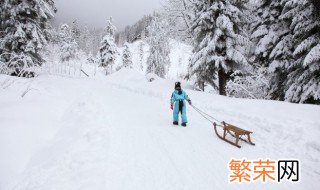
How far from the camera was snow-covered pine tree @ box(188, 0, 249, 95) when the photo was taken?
17281 mm

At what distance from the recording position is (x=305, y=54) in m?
14.2

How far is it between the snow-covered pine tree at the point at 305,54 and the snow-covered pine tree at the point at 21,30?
17.8m

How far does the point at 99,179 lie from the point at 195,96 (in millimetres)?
11274

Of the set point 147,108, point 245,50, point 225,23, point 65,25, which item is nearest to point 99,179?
point 147,108

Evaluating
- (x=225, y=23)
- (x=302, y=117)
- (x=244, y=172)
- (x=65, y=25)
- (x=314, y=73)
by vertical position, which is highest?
(x=65, y=25)

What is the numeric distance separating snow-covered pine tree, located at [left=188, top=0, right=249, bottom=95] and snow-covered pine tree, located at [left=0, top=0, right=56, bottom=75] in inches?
495

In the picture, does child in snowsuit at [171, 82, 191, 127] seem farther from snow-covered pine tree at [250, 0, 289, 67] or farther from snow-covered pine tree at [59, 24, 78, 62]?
snow-covered pine tree at [59, 24, 78, 62]

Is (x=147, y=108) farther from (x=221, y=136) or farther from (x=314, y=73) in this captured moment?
(x=314, y=73)

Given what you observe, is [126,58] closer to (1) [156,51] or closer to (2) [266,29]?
(1) [156,51]

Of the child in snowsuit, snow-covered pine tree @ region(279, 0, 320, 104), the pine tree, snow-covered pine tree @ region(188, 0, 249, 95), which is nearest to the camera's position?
the child in snowsuit

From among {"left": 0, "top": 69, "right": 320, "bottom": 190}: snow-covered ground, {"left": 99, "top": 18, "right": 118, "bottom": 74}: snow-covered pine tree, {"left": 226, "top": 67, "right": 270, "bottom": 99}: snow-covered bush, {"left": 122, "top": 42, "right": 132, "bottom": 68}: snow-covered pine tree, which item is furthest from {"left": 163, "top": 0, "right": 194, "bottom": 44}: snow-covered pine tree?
{"left": 122, "top": 42, "right": 132, "bottom": 68}: snow-covered pine tree

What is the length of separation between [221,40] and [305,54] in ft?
18.1

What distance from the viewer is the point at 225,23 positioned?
17.0 m

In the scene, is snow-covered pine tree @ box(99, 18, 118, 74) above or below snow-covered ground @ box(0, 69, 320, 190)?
above
